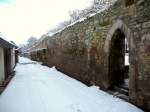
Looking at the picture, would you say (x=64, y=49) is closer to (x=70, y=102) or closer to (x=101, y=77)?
(x=101, y=77)

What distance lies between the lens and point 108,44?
7.21 m

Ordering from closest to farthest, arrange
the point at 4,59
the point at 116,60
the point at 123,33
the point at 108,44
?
the point at 123,33 → the point at 108,44 → the point at 116,60 → the point at 4,59

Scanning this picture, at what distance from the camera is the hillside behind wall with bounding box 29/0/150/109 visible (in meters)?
5.32

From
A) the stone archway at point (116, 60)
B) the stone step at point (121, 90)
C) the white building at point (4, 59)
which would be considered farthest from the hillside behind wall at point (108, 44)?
the white building at point (4, 59)

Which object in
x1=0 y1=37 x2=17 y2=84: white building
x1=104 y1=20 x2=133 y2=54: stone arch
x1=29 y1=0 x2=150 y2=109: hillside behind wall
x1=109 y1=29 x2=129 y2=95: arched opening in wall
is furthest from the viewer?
x1=0 y1=37 x2=17 y2=84: white building

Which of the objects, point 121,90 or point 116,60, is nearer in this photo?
point 121,90

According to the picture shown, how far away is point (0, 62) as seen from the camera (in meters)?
8.66

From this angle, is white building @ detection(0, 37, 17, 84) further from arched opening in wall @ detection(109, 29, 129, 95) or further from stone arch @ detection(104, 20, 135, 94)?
arched opening in wall @ detection(109, 29, 129, 95)

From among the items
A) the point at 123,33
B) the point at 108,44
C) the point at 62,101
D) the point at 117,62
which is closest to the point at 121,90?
the point at 117,62

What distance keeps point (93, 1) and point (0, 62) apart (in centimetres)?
3189

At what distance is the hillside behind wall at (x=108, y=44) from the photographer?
5.32 meters

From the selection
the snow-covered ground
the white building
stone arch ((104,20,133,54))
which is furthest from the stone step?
the white building

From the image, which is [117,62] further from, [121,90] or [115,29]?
[115,29]

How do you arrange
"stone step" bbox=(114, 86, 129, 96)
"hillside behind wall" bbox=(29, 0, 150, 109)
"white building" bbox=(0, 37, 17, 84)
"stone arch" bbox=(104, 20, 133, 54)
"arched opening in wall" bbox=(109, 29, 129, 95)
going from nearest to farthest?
"hillside behind wall" bbox=(29, 0, 150, 109) → "stone arch" bbox=(104, 20, 133, 54) → "stone step" bbox=(114, 86, 129, 96) → "arched opening in wall" bbox=(109, 29, 129, 95) → "white building" bbox=(0, 37, 17, 84)
